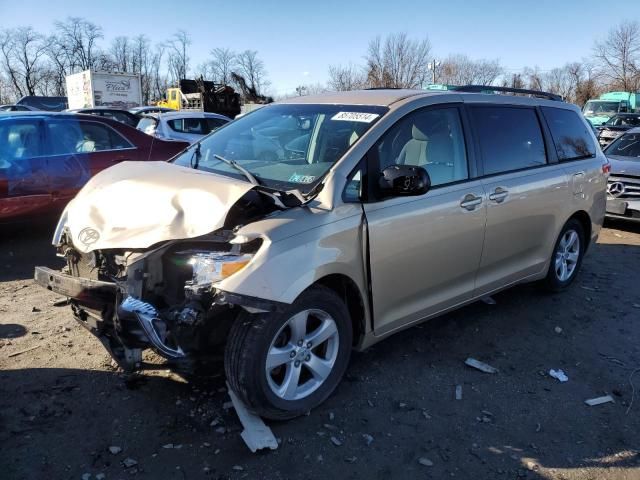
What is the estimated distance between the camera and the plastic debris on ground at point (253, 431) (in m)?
2.78

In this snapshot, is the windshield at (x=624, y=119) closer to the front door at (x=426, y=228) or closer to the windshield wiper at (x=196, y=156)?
the front door at (x=426, y=228)

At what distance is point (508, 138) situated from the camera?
4.27m

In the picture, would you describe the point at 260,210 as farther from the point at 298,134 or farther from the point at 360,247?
the point at 298,134

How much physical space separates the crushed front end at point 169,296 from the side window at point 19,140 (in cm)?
407

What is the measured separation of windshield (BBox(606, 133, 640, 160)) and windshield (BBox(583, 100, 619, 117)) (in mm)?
19916

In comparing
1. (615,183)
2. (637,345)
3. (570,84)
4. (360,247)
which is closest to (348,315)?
(360,247)

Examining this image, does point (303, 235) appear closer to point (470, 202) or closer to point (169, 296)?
point (169, 296)

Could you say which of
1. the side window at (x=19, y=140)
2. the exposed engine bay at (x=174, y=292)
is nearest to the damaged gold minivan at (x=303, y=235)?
the exposed engine bay at (x=174, y=292)

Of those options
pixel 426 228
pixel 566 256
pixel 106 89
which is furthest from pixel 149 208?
pixel 106 89

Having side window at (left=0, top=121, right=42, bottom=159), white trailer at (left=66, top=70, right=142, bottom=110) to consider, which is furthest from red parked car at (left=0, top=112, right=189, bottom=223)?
white trailer at (left=66, top=70, right=142, bottom=110)

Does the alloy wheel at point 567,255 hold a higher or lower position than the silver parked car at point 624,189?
lower

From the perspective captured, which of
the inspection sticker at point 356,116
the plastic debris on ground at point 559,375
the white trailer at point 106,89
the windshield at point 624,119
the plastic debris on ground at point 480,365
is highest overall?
the white trailer at point 106,89

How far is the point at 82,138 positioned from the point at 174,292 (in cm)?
482

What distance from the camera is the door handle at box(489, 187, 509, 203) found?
12.9ft
